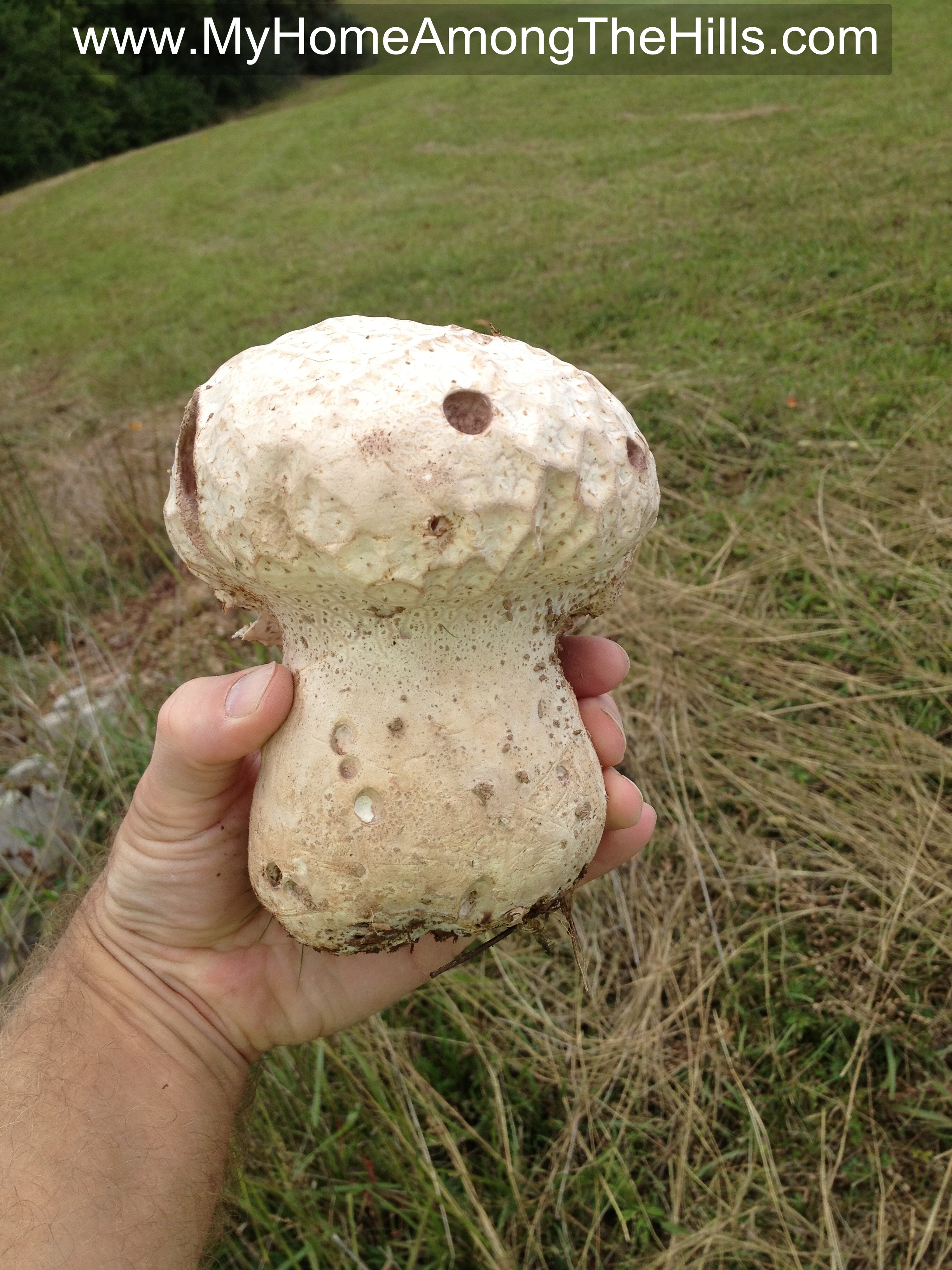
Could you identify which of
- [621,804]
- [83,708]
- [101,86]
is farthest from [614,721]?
[101,86]

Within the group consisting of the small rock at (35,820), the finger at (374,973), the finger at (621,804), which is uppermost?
the finger at (621,804)

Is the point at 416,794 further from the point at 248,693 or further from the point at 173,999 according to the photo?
the point at 173,999

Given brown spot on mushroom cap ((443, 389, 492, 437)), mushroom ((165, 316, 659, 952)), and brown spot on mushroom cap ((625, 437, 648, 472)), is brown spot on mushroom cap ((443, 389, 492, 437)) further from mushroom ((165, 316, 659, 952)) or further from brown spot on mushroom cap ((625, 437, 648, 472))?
brown spot on mushroom cap ((625, 437, 648, 472))

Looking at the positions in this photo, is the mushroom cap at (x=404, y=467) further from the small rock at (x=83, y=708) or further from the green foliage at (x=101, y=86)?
the green foliage at (x=101, y=86)

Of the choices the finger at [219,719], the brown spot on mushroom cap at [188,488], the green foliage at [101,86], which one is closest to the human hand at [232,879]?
the finger at [219,719]

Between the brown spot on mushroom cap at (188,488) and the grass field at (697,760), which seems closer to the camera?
the brown spot on mushroom cap at (188,488)

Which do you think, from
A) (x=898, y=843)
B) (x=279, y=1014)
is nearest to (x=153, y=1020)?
(x=279, y=1014)

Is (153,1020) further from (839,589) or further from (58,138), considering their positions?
(58,138)
